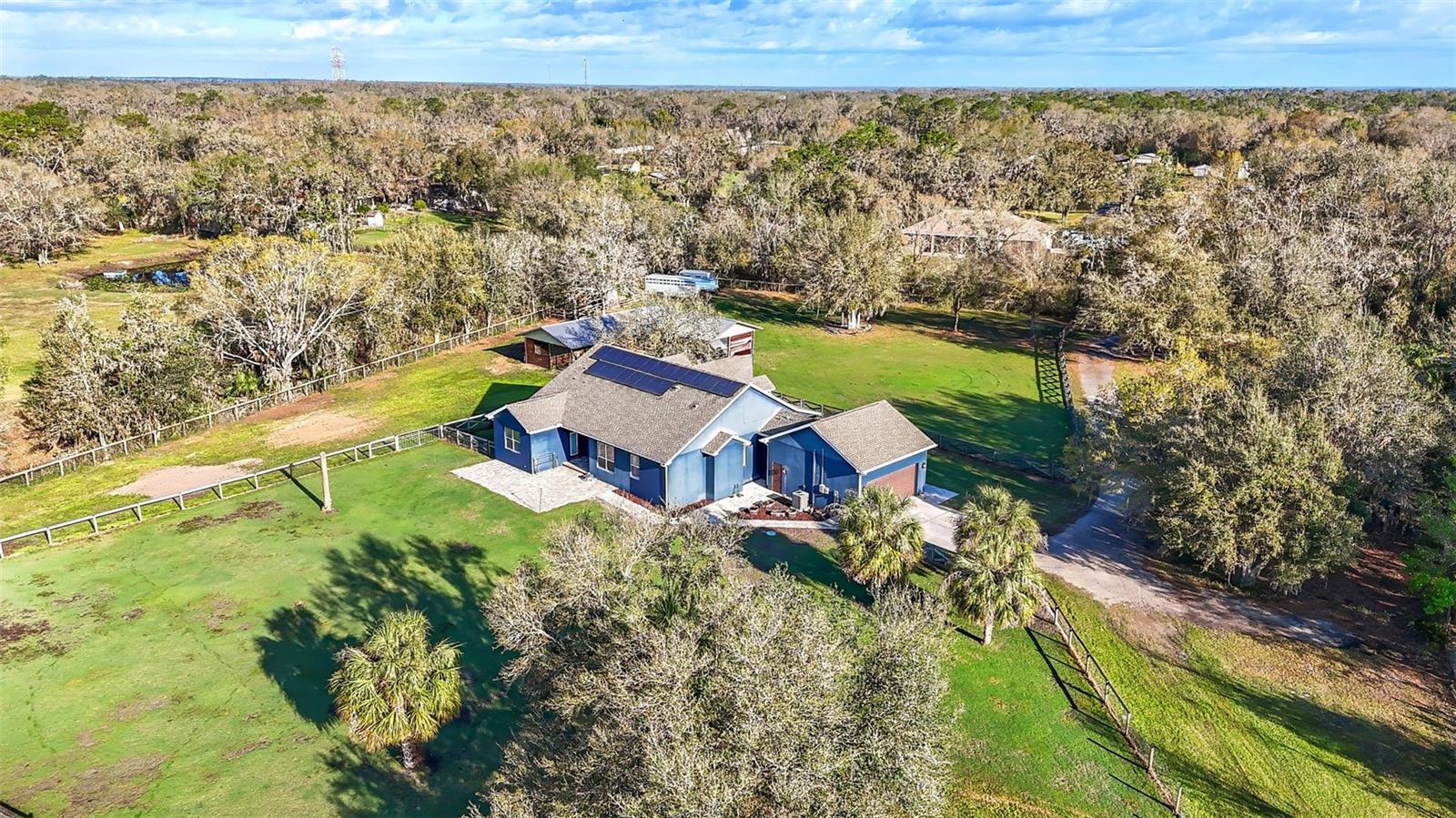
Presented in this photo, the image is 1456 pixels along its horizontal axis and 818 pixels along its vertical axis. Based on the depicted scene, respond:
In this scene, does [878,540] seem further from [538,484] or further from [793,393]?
[793,393]

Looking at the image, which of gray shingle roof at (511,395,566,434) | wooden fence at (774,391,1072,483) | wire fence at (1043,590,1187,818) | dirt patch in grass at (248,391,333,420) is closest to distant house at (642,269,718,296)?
dirt patch in grass at (248,391,333,420)

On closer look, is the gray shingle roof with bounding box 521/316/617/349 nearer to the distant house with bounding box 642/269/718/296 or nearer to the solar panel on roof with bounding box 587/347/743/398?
the solar panel on roof with bounding box 587/347/743/398

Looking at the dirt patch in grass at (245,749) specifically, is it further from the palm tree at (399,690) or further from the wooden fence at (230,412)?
the wooden fence at (230,412)

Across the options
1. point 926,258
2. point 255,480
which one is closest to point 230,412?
point 255,480

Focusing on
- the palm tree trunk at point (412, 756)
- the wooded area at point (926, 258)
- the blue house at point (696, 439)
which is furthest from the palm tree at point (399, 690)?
the wooded area at point (926, 258)

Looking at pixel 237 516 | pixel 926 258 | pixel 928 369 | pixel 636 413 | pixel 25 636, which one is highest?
pixel 926 258

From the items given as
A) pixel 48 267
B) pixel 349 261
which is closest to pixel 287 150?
pixel 48 267

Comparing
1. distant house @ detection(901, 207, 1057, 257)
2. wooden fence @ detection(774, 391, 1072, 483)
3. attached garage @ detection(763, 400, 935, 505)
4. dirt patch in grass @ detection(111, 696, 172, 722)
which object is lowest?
dirt patch in grass @ detection(111, 696, 172, 722)

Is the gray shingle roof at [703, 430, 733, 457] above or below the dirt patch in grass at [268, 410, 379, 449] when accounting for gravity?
above
